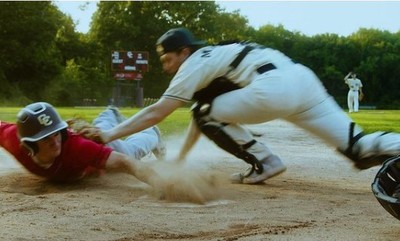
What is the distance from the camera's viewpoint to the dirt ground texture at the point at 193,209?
322 centimetres

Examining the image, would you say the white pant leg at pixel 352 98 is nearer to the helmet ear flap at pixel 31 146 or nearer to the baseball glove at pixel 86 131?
the baseball glove at pixel 86 131

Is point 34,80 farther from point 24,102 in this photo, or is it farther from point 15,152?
point 15,152

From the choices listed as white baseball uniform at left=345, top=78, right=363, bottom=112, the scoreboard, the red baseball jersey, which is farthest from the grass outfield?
the scoreboard

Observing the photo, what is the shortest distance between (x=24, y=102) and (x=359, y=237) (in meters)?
44.2

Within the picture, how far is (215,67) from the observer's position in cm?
470

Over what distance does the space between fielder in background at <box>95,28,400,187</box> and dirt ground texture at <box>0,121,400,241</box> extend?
0.37 meters

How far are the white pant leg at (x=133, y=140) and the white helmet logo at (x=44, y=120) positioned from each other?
3.70ft

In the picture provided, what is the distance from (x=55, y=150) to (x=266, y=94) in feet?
4.95

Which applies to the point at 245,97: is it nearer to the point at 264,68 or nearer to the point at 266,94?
the point at 266,94

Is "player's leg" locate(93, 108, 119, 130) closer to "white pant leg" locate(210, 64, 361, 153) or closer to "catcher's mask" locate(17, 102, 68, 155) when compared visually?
"catcher's mask" locate(17, 102, 68, 155)

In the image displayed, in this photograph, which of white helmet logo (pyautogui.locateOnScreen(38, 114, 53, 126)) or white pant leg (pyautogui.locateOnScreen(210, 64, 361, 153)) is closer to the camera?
white helmet logo (pyautogui.locateOnScreen(38, 114, 53, 126))

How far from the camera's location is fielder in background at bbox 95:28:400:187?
4.63 metres

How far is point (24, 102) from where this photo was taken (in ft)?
149

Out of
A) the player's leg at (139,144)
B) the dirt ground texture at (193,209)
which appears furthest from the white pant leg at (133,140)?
the dirt ground texture at (193,209)
